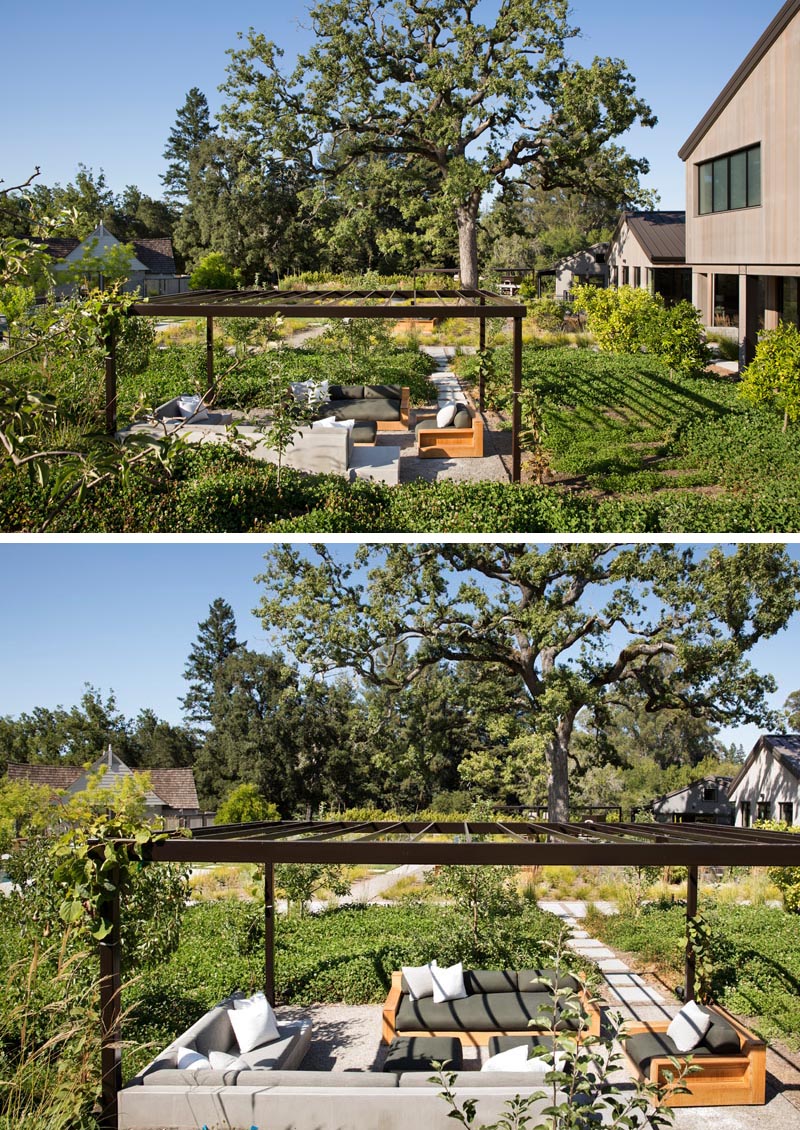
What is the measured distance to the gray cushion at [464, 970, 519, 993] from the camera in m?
9.30

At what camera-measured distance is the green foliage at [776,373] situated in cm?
1566

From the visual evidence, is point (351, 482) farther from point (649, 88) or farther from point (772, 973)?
point (649, 88)

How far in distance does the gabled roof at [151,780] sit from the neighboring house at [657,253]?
24686mm

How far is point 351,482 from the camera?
12242 millimetres

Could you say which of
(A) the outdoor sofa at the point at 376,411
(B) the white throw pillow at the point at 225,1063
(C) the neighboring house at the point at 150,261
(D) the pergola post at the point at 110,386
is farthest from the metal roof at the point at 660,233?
(B) the white throw pillow at the point at 225,1063

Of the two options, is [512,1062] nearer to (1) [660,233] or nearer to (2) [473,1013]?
(2) [473,1013]

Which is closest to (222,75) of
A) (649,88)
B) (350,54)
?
(350,54)

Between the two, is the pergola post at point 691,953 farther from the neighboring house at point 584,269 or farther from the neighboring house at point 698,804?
the neighboring house at point 584,269

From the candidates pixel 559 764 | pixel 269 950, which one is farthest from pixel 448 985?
pixel 559 764

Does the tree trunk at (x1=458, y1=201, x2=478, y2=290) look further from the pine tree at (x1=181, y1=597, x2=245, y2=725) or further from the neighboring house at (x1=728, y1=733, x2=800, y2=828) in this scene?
the pine tree at (x1=181, y1=597, x2=245, y2=725)

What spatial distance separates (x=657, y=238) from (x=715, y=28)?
13.7 meters

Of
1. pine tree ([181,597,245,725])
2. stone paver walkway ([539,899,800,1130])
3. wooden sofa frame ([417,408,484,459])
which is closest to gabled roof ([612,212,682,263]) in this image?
wooden sofa frame ([417,408,484,459])

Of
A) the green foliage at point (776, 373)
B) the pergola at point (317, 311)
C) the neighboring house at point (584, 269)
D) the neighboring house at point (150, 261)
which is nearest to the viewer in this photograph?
the pergola at point (317, 311)

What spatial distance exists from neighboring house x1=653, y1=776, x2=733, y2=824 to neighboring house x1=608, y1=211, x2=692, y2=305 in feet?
56.3
